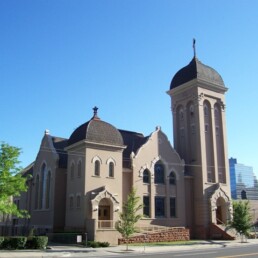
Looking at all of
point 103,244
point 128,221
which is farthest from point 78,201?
point 128,221

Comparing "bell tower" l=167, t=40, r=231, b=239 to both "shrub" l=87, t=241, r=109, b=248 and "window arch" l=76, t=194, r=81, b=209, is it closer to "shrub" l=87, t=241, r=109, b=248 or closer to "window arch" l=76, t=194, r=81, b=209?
"window arch" l=76, t=194, r=81, b=209

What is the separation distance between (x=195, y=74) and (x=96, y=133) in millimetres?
16917

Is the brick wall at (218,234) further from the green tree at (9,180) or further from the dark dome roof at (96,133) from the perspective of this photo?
the green tree at (9,180)

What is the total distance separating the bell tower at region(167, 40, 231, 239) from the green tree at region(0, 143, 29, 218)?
78.4 feet

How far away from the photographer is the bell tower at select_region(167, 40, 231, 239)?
4488 centimetres

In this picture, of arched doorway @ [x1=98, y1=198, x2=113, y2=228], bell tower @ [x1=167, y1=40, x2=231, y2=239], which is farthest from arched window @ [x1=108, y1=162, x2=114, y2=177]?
bell tower @ [x1=167, y1=40, x2=231, y2=239]

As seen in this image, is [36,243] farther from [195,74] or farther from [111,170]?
[195,74]

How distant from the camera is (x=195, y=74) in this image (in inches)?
1891

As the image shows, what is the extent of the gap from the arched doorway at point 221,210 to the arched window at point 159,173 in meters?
8.25

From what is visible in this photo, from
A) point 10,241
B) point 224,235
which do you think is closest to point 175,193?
point 224,235

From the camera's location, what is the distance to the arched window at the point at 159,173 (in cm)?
4358

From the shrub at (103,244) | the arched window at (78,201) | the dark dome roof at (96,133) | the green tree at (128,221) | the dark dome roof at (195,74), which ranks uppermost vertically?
the dark dome roof at (195,74)

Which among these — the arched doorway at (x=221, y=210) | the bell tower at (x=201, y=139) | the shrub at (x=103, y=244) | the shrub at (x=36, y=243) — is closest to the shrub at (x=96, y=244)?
the shrub at (x=103, y=244)

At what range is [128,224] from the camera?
32000 mm
